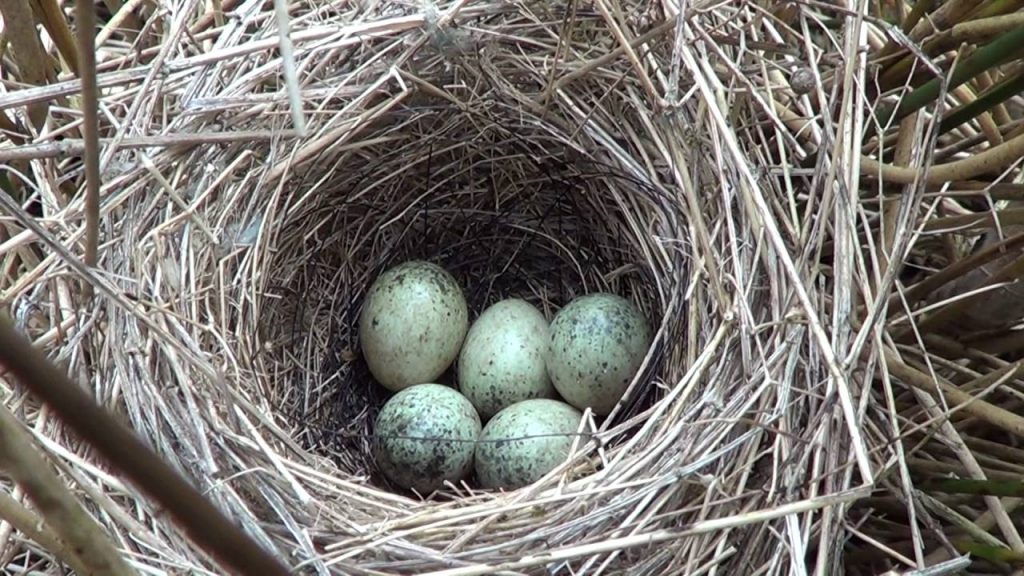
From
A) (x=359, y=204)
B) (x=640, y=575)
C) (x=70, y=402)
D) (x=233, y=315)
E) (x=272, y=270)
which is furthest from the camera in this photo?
(x=359, y=204)

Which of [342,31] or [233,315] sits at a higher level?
[342,31]

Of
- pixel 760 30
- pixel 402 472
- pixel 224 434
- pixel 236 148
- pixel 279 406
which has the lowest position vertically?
pixel 402 472

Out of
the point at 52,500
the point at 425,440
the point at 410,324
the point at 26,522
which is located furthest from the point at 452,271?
the point at 52,500

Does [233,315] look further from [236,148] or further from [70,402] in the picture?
[70,402]

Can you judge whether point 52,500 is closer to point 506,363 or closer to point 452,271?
point 506,363

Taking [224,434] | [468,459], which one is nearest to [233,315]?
[224,434]

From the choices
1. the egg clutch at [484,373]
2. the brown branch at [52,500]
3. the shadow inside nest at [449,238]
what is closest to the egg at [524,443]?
the egg clutch at [484,373]

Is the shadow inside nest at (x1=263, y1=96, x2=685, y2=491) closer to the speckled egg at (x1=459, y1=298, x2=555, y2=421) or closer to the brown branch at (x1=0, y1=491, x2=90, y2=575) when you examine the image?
the speckled egg at (x1=459, y1=298, x2=555, y2=421)
